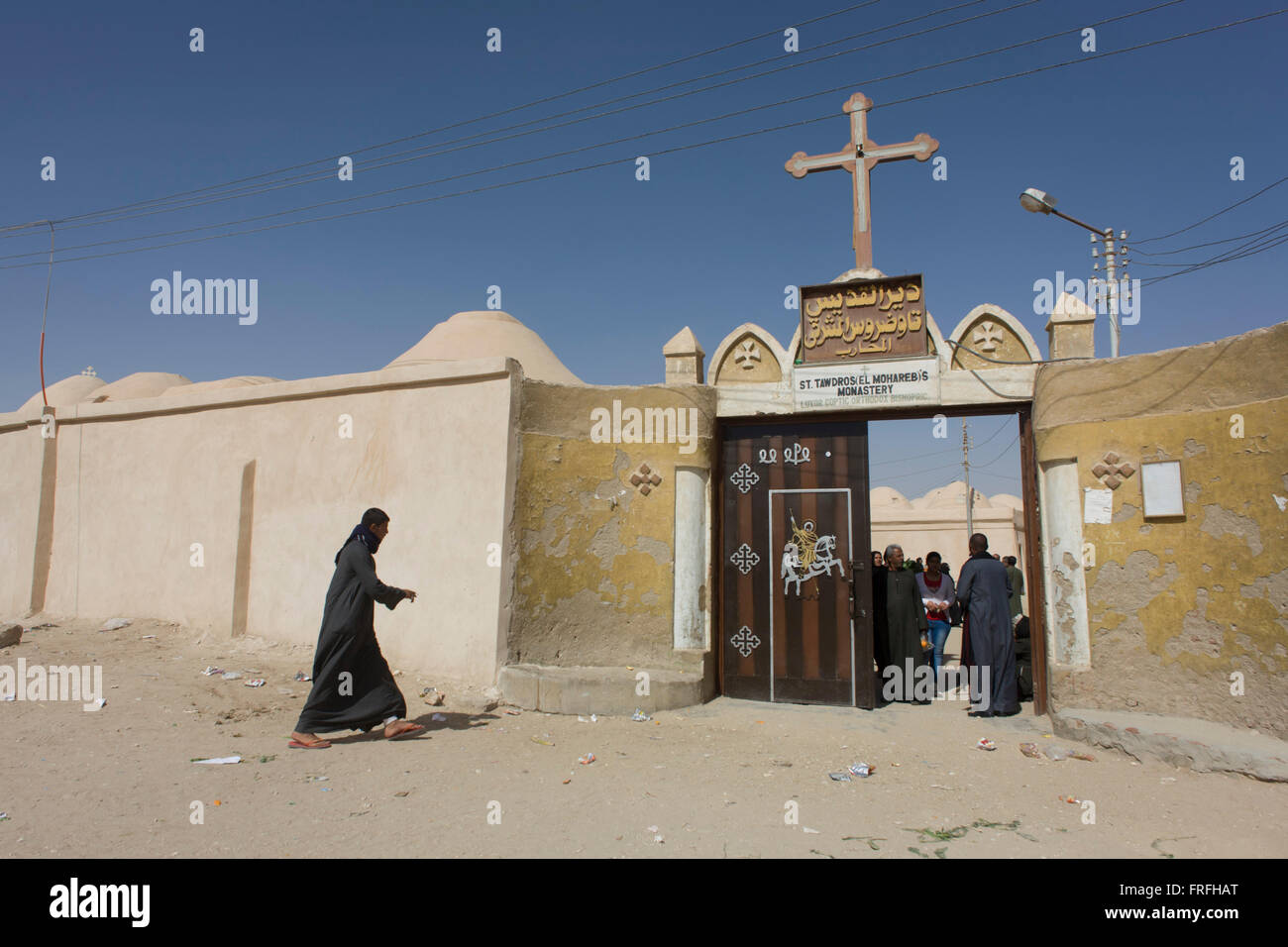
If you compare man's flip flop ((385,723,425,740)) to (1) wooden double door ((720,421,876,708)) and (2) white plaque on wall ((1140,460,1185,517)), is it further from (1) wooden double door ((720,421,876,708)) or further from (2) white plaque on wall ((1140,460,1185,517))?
(2) white plaque on wall ((1140,460,1185,517))

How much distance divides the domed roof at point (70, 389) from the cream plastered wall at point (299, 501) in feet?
45.4

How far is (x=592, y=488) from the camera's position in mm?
7191

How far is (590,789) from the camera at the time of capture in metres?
4.59

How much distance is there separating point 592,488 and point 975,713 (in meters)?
3.74

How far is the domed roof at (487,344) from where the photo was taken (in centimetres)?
2709

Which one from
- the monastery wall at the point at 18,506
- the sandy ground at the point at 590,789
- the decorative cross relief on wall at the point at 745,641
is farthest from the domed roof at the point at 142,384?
the decorative cross relief on wall at the point at 745,641

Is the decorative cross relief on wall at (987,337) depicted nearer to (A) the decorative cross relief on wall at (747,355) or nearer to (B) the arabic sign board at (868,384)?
(B) the arabic sign board at (868,384)

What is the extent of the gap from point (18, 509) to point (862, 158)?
35.6ft

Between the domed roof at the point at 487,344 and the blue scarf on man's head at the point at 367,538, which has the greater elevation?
the domed roof at the point at 487,344

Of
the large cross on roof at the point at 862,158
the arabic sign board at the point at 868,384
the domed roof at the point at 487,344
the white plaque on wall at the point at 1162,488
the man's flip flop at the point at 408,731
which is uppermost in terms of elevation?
the domed roof at the point at 487,344

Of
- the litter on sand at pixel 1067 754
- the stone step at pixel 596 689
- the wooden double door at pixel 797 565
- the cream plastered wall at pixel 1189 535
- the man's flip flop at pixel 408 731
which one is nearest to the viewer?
the cream plastered wall at pixel 1189 535

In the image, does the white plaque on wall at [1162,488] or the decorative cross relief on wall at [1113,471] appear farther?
the decorative cross relief on wall at [1113,471]

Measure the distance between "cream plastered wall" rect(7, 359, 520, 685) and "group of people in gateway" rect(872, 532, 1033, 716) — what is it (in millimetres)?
3601

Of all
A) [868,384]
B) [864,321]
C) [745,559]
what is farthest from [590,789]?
[864,321]
